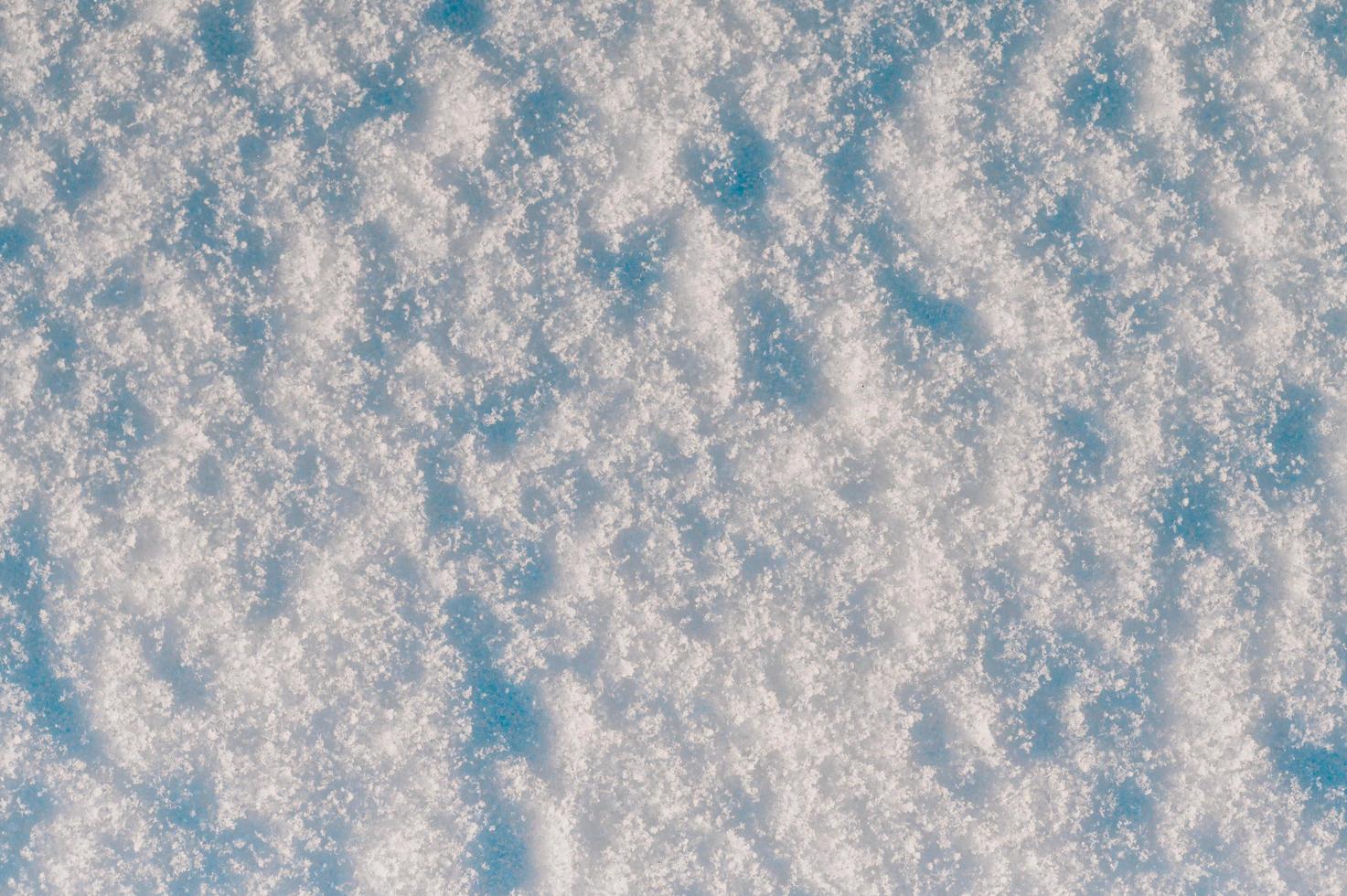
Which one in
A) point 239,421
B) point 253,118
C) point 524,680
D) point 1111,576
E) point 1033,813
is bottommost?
point 1033,813

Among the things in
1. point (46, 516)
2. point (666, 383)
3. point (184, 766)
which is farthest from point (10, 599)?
point (666, 383)

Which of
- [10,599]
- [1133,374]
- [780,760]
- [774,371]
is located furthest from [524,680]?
[1133,374]

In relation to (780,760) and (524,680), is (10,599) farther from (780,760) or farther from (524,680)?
(780,760)

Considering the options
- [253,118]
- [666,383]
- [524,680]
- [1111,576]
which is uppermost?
[253,118]

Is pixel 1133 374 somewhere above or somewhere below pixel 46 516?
below

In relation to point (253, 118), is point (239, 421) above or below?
below

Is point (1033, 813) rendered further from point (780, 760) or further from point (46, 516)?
point (46, 516)
